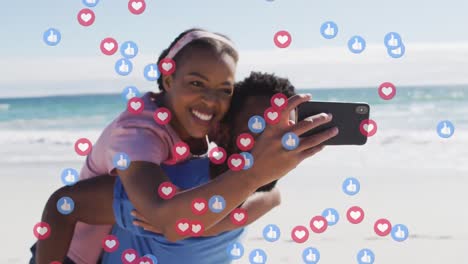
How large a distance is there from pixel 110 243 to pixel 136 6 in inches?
26.3

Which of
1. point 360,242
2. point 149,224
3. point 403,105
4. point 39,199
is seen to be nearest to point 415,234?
point 360,242

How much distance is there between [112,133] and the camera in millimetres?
1665

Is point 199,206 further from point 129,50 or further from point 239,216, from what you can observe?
point 129,50

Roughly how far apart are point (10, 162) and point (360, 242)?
239 inches

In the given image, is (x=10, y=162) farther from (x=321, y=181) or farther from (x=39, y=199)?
(x=321, y=181)

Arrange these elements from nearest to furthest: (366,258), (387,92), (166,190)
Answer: (166,190), (387,92), (366,258)

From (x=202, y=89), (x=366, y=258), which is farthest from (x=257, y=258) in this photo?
(x=202, y=89)

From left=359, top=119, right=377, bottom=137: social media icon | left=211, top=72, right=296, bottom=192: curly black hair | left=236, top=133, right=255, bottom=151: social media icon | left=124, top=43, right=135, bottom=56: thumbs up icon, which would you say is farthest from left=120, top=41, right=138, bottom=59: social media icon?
left=359, top=119, right=377, bottom=137: social media icon

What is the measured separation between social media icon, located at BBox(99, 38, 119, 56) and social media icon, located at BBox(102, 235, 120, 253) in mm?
535

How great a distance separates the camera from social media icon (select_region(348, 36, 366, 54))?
1.84m

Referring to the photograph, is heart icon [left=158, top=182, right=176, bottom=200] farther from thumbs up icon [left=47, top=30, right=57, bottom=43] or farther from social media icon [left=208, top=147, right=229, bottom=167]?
thumbs up icon [left=47, top=30, right=57, bottom=43]

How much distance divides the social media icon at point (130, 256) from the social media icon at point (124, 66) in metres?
0.51

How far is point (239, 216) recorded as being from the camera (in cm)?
160

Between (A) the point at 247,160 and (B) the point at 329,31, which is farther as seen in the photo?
(B) the point at 329,31
